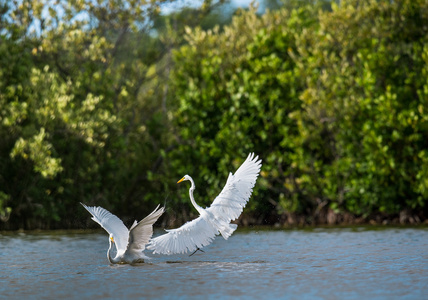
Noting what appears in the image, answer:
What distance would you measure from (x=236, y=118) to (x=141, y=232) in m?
12.1

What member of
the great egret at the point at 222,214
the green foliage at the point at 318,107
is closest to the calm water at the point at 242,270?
the great egret at the point at 222,214

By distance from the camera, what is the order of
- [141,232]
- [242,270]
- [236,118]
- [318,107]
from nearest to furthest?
1. [242,270]
2. [141,232]
3. [318,107]
4. [236,118]

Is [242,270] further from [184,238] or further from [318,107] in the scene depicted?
[318,107]

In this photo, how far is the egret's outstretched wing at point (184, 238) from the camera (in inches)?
557

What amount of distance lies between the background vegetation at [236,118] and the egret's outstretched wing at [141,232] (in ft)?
29.6

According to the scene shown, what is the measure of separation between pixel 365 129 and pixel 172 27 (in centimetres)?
1041

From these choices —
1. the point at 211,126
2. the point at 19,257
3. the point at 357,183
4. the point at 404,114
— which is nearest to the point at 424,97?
the point at 404,114

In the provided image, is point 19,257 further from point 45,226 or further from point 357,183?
point 357,183

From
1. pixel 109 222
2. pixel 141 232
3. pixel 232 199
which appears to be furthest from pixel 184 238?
pixel 109 222

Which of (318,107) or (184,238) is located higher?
(318,107)

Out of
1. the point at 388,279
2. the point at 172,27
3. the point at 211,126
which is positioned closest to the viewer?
the point at 388,279

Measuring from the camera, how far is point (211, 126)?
1063 inches

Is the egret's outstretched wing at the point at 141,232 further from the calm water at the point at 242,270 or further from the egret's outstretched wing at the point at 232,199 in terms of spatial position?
the egret's outstretched wing at the point at 232,199

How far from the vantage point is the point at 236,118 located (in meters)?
26.1
